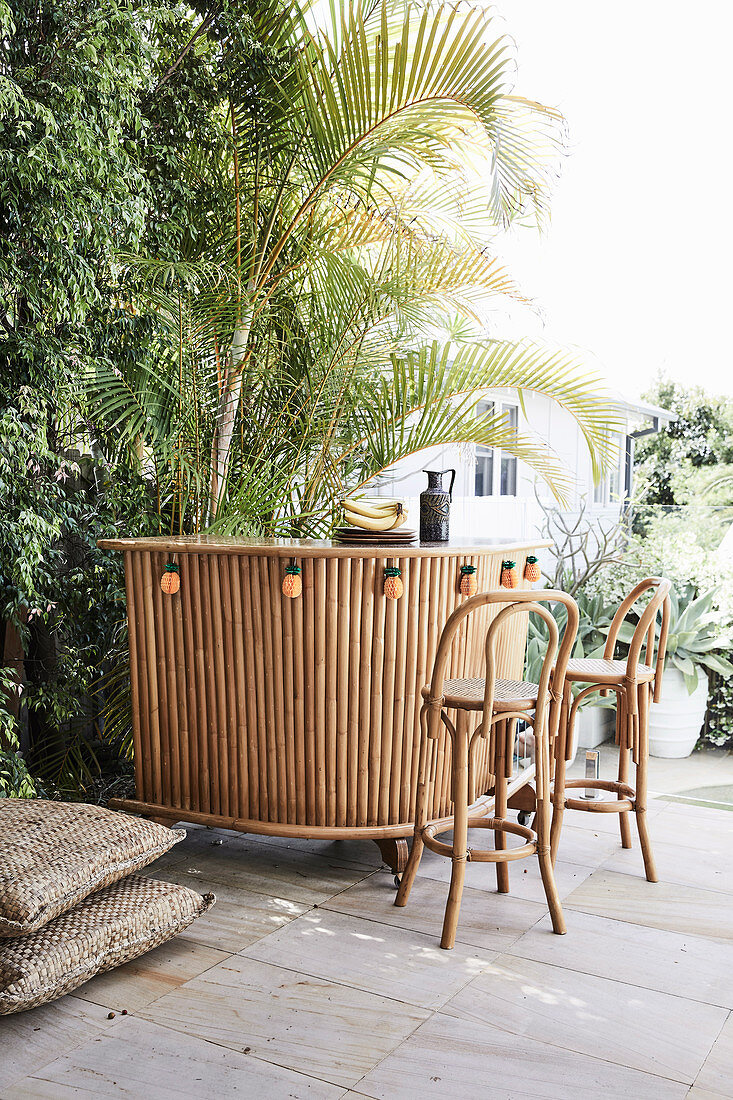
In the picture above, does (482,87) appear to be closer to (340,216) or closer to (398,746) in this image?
(340,216)

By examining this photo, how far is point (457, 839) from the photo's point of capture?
8.43 feet

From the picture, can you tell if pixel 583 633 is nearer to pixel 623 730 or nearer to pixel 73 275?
pixel 623 730

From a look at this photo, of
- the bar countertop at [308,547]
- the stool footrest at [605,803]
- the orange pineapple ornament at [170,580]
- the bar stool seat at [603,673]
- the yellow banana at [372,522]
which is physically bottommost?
the stool footrest at [605,803]

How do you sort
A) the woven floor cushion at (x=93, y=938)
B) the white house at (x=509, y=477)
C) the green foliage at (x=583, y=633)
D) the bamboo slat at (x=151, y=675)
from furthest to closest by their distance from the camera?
the white house at (x=509, y=477), the green foliage at (x=583, y=633), the bamboo slat at (x=151, y=675), the woven floor cushion at (x=93, y=938)

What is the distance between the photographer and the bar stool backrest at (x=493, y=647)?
2450mm

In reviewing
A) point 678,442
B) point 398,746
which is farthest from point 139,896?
point 678,442

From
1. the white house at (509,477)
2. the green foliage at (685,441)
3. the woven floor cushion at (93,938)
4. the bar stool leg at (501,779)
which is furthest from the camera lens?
the green foliage at (685,441)

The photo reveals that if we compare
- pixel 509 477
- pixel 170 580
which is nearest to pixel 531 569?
pixel 170 580

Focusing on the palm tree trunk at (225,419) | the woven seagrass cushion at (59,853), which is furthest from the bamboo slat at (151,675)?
the palm tree trunk at (225,419)

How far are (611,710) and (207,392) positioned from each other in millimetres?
2838

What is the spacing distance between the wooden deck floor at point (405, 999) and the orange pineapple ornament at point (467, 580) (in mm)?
940

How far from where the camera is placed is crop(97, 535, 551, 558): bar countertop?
2.87 meters

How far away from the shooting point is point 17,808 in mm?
2686

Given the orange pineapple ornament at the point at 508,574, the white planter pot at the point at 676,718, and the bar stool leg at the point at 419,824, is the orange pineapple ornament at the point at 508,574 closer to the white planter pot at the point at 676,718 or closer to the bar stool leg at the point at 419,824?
the bar stool leg at the point at 419,824
